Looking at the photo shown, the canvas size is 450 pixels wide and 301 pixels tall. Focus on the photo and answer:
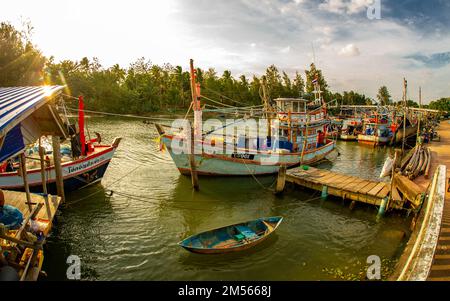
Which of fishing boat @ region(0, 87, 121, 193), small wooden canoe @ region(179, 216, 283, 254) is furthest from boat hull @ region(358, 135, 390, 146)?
fishing boat @ region(0, 87, 121, 193)

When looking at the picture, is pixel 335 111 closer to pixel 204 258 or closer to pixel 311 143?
pixel 311 143

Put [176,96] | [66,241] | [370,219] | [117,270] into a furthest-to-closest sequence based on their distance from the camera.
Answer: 1. [176,96]
2. [370,219]
3. [66,241]
4. [117,270]

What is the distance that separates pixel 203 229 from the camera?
38.7 feet

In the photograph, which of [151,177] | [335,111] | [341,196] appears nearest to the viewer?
[341,196]

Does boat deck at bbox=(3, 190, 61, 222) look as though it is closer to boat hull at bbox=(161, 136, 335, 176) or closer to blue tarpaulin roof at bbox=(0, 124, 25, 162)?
blue tarpaulin roof at bbox=(0, 124, 25, 162)

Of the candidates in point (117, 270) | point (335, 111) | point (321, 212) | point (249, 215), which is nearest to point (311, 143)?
point (321, 212)

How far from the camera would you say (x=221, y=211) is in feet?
44.9

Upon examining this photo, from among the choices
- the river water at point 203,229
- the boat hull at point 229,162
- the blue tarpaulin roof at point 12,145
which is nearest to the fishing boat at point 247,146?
the boat hull at point 229,162

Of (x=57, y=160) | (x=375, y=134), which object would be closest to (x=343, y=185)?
(x=57, y=160)

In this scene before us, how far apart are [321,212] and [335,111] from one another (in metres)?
95.2

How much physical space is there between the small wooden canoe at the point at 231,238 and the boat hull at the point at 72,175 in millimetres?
8608

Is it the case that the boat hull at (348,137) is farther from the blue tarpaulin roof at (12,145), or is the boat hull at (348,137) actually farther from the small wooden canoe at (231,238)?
the blue tarpaulin roof at (12,145)

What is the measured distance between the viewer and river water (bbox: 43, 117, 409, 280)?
895 cm

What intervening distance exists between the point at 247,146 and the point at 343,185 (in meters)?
7.11
